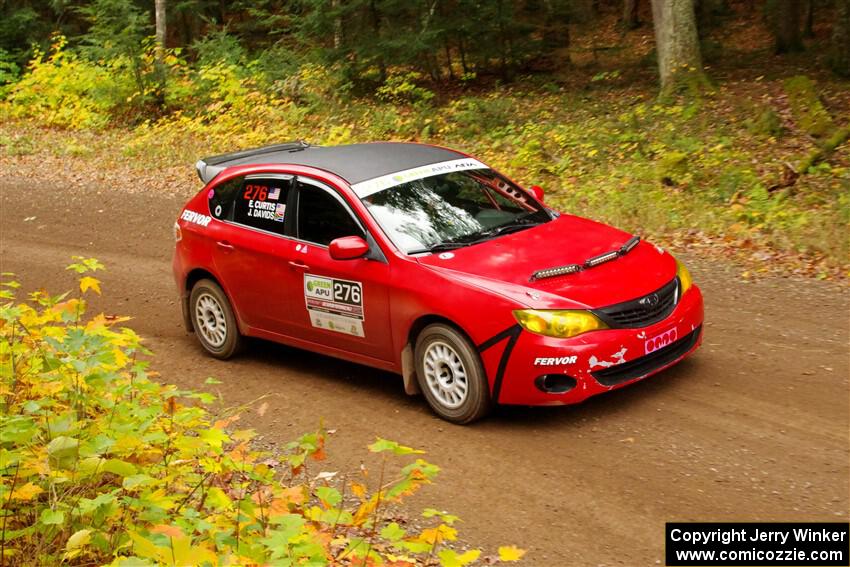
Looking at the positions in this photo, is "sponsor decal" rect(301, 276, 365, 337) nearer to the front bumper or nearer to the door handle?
the door handle

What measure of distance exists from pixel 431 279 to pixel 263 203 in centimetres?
226

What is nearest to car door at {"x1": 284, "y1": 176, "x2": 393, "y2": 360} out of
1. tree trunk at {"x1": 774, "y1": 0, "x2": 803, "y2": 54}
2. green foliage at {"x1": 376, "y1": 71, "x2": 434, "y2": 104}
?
green foliage at {"x1": 376, "y1": 71, "x2": 434, "y2": 104}

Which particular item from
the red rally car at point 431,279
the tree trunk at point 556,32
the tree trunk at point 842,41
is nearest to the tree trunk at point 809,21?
the tree trunk at point 842,41

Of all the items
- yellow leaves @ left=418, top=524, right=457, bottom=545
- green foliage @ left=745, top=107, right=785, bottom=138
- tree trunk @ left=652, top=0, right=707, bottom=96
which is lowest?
yellow leaves @ left=418, top=524, right=457, bottom=545

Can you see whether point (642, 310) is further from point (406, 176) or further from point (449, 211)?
point (406, 176)

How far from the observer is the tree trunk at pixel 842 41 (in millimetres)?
17844

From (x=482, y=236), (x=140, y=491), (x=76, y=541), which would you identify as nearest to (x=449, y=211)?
(x=482, y=236)

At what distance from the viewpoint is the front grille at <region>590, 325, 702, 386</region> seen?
6.86 m

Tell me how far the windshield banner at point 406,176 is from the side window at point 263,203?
839 millimetres

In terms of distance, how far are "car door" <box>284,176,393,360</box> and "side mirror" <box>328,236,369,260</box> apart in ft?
0.57

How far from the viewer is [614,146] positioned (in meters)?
16.3

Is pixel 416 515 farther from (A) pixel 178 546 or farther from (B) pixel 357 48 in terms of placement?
(B) pixel 357 48

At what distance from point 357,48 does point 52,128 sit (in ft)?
35.1

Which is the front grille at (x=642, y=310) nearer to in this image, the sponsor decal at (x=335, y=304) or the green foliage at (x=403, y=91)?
the sponsor decal at (x=335, y=304)
